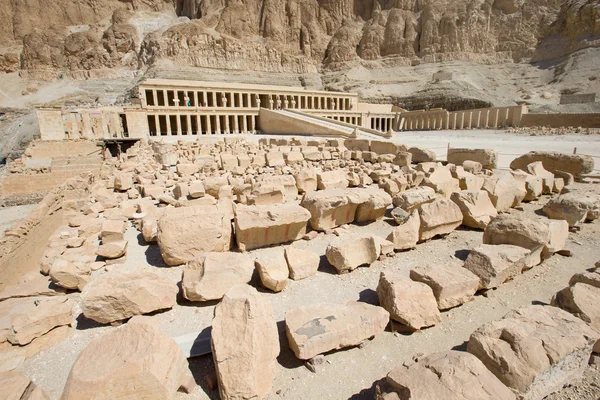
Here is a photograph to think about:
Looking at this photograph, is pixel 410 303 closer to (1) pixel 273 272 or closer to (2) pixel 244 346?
(1) pixel 273 272

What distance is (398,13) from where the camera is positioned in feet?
179

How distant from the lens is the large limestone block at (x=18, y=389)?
206cm

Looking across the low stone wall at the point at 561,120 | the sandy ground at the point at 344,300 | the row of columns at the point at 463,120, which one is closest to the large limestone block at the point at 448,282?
the sandy ground at the point at 344,300

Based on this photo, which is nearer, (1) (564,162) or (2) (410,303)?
(2) (410,303)

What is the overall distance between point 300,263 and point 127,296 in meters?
1.97

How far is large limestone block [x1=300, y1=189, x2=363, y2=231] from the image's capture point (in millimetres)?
5164

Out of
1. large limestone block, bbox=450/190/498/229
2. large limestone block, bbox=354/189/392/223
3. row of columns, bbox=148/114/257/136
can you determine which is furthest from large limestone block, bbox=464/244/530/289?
row of columns, bbox=148/114/257/136

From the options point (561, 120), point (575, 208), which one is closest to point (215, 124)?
point (561, 120)

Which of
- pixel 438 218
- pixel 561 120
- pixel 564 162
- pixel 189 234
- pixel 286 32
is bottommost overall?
pixel 438 218

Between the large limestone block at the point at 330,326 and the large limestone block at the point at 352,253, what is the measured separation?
989mm

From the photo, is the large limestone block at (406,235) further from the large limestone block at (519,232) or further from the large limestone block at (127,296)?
the large limestone block at (127,296)

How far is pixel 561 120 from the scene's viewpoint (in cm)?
2367

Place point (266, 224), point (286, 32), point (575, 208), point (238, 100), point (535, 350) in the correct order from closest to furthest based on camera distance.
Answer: point (535, 350)
point (266, 224)
point (575, 208)
point (238, 100)
point (286, 32)

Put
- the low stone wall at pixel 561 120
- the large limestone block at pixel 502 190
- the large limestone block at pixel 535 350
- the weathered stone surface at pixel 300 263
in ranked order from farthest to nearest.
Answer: the low stone wall at pixel 561 120 < the large limestone block at pixel 502 190 < the weathered stone surface at pixel 300 263 < the large limestone block at pixel 535 350
